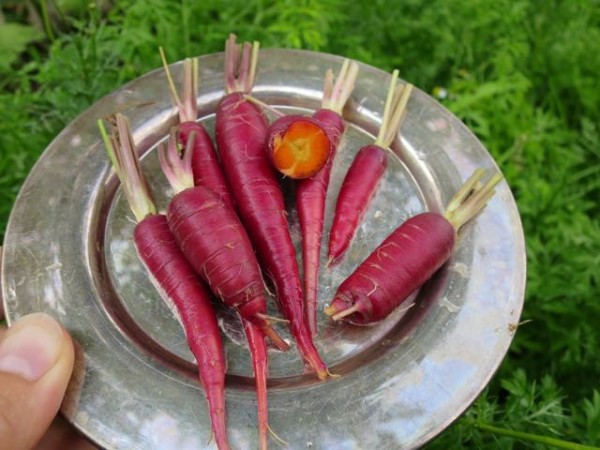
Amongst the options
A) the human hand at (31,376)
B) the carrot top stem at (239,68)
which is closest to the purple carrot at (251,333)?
the carrot top stem at (239,68)

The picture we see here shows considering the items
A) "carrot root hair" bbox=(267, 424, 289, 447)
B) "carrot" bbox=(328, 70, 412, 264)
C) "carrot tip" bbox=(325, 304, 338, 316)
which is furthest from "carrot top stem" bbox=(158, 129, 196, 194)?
"carrot root hair" bbox=(267, 424, 289, 447)

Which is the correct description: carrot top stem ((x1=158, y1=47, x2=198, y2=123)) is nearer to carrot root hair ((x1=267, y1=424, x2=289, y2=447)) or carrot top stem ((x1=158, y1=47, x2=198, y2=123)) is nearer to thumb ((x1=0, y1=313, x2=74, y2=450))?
thumb ((x1=0, y1=313, x2=74, y2=450))

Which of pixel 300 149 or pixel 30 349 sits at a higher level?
pixel 300 149

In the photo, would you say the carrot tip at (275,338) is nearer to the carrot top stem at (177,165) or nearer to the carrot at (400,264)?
the carrot at (400,264)

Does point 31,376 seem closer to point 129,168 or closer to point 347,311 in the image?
point 129,168

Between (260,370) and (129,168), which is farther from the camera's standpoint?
(129,168)

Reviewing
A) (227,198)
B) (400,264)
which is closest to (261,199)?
(227,198)
